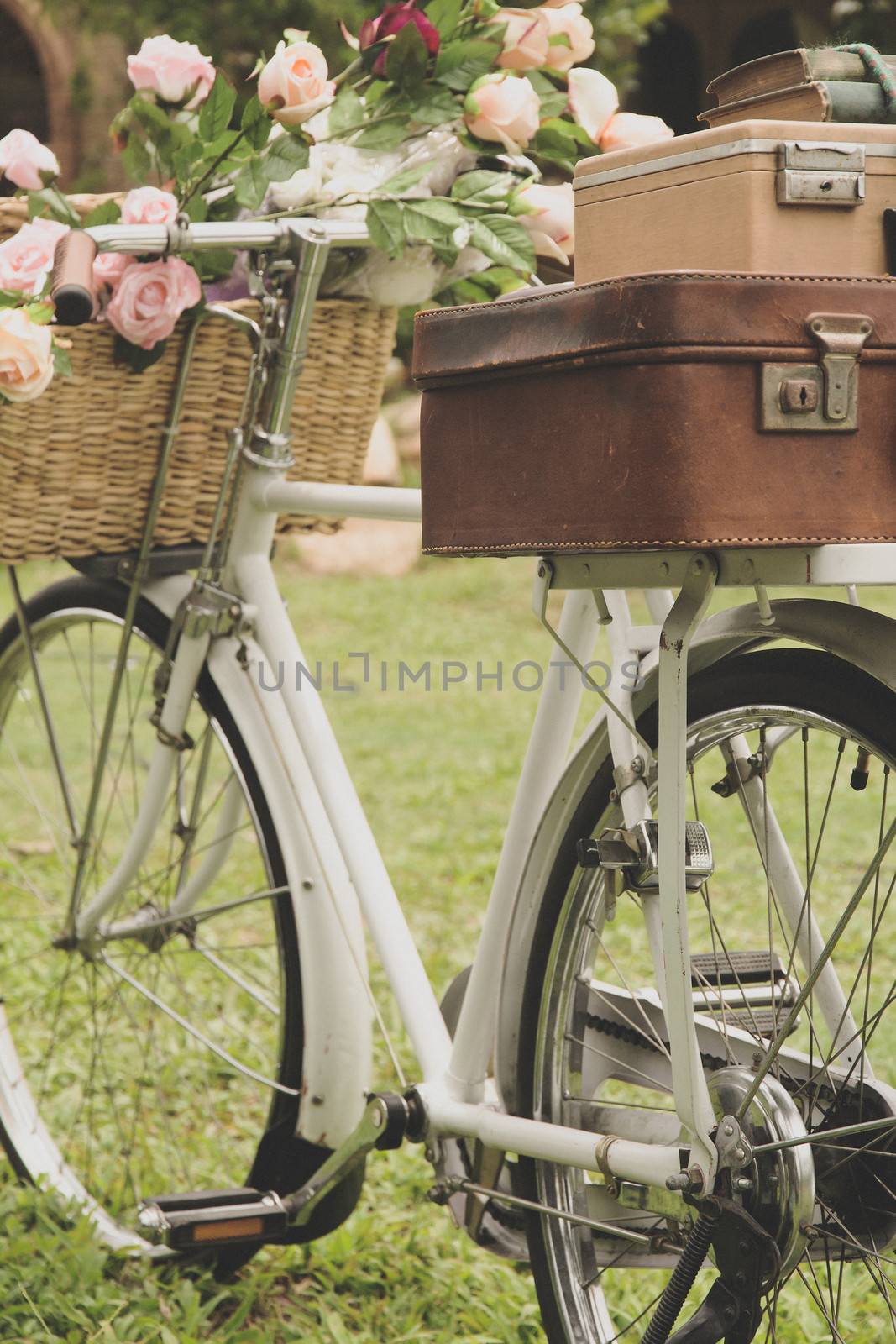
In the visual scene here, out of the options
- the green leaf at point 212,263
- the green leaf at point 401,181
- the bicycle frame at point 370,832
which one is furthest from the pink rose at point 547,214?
the green leaf at point 212,263

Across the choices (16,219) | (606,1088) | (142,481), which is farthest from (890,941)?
(16,219)

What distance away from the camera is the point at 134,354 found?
5.63 feet

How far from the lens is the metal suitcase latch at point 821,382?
3.34ft

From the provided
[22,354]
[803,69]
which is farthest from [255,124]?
[803,69]

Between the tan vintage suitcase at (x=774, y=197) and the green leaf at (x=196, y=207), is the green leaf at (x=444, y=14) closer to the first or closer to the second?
the green leaf at (x=196, y=207)

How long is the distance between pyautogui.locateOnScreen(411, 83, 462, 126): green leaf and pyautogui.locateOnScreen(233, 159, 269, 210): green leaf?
189 millimetres

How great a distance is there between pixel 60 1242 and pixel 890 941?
5.90ft

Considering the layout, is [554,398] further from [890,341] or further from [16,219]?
[16,219]

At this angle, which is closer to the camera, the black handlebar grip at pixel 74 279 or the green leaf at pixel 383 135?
the black handlebar grip at pixel 74 279

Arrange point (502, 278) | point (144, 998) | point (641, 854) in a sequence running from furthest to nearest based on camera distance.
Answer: point (144, 998) → point (502, 278) → point (641, 854)

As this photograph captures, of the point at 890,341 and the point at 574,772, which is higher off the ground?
the point at 890,341

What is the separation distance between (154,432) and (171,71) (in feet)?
1.34

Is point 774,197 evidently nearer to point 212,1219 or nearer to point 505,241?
point 505,241

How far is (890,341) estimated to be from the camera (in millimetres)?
1037
